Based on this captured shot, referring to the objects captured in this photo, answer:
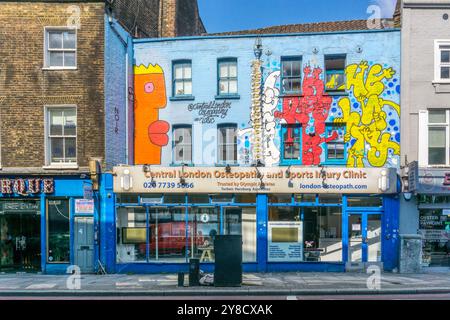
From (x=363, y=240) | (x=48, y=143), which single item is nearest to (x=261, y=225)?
(x=363, y=240)

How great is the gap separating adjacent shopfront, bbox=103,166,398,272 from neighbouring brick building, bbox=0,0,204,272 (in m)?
1.50

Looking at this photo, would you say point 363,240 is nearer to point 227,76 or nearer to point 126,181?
point 227,76

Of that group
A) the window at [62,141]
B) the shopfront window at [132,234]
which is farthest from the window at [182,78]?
the shopfront window at [132,234]

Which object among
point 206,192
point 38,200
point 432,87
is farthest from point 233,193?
point 432,87

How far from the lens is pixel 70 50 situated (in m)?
16.6

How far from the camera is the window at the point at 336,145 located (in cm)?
1717

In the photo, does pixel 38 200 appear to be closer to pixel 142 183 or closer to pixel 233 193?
pixel 142 183

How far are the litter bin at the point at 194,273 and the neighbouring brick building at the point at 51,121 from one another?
4970 millimetres

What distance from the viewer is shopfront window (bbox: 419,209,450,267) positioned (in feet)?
54.6

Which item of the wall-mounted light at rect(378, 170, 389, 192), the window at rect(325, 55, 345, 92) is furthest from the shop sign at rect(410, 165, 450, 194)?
the window at rect(325, 55, 345, 92)

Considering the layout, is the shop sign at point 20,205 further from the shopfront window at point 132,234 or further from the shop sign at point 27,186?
the shopfront window at point 132,234

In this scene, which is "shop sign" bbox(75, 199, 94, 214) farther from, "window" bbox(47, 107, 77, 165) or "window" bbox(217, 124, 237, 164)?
"window" bbox(217, 124, 237, 164)

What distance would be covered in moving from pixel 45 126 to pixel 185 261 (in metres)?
7.50

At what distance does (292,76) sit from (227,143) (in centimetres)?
379
